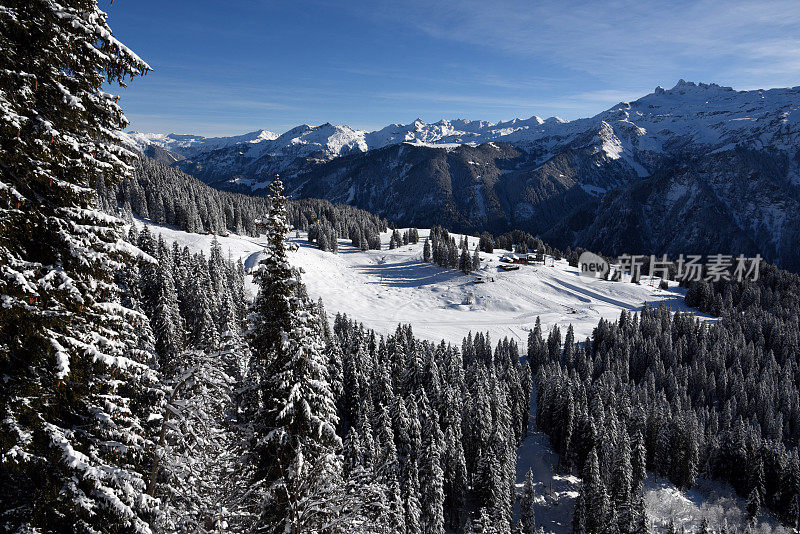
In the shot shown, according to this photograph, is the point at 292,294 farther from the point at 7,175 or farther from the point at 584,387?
the point at 584,387

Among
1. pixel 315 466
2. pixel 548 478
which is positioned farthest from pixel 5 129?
pixel 548 478

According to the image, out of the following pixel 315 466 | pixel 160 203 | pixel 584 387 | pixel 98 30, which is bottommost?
pixel 584 387

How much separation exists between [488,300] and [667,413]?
7155cm

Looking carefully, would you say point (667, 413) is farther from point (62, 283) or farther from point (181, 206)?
point (181, 206)

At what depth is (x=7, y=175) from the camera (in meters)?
7.37

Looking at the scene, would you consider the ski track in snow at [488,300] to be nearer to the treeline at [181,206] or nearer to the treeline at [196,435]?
the treeline at [181,206]

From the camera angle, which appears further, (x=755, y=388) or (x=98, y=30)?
(x=755, y=388)

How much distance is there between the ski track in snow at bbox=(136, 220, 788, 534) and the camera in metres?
75.2

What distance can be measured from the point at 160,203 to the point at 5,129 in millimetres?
164143

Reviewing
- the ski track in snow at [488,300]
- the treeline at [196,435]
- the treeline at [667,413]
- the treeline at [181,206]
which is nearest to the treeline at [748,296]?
the ski track in snow at [488,300]

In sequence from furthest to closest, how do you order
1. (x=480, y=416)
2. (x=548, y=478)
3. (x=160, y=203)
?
(x=160, y=203), (x=548, y=478), (x=480, y=416)

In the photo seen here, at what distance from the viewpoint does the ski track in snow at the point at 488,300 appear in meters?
75.2

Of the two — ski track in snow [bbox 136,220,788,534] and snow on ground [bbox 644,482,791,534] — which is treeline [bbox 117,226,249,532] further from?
snow on ground [bbox 644,482,791,534]

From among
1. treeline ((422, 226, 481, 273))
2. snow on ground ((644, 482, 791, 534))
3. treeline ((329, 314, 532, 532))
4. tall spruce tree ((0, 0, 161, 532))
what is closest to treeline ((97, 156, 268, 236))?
treeline ((422, 226, 481, 273))
